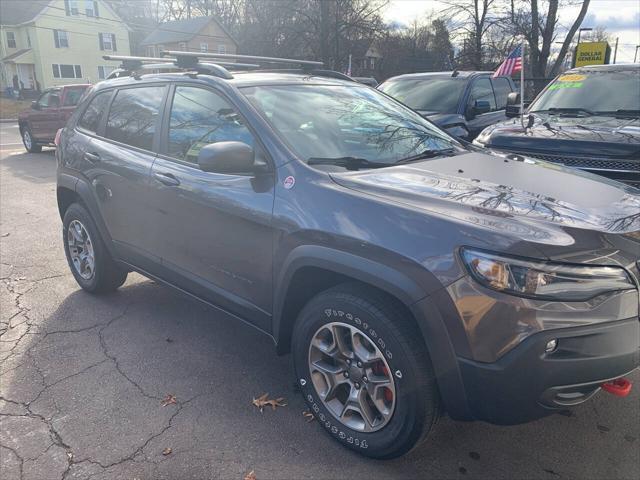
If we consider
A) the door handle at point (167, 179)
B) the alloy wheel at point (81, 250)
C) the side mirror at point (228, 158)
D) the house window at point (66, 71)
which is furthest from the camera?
the house window at point (66, 71)

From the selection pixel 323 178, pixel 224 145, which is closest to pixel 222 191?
pixel 224 145

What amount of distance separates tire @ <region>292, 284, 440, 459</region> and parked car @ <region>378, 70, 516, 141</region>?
5.86 meters

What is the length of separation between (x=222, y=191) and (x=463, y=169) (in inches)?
54.5

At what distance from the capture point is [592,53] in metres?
16.6

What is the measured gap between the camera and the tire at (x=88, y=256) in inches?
171

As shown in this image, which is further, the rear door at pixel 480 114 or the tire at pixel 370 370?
the rear door at pixel 480 114

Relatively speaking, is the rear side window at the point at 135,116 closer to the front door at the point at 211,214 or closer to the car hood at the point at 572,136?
the front door at the point at 211,214

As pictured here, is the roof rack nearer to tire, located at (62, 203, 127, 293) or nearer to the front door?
the front door

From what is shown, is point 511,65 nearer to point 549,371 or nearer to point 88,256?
point 88,256

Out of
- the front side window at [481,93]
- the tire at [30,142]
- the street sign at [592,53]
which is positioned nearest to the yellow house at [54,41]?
the tire at [30,142]

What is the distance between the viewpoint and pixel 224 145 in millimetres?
2744

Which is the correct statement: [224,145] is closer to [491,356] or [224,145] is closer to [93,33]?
[491,356]

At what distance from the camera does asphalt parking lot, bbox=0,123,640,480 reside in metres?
2.56

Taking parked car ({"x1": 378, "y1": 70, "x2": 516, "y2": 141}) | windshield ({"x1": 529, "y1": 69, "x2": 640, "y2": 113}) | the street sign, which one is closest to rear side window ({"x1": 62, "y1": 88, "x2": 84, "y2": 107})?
parked car ({"x1": 378, "y1": 70, "x2": 516, "y2": 141})
